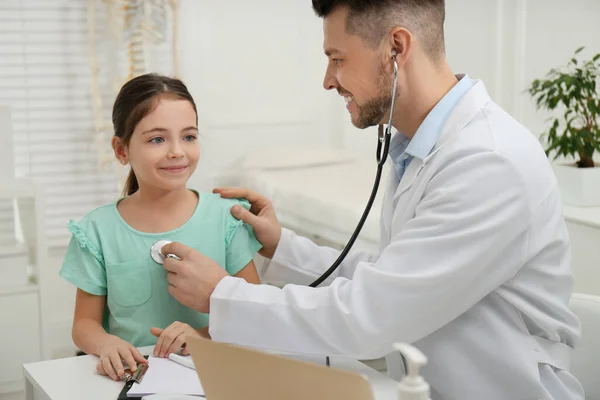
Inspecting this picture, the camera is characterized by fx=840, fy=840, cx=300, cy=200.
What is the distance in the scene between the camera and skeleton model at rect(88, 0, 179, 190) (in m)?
3.04

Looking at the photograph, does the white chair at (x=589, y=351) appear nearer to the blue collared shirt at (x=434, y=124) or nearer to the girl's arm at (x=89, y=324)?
the blue collared shirt at (x=434, y=124)

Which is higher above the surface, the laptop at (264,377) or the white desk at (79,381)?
the laptop at (264,377)

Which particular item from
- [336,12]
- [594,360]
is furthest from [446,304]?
[336,12]

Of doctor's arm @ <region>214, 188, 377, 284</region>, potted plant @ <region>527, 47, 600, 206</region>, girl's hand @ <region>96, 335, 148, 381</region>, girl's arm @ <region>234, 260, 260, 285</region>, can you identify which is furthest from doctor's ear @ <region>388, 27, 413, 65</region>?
potted plant @ <region>527, 47, 600, 206</region>

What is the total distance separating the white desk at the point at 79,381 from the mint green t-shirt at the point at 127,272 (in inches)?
6.9

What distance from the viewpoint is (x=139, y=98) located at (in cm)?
163

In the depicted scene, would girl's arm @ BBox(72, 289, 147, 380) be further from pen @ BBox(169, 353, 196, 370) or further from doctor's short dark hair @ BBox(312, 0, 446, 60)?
doctor's short dark hair @ BBox(312, 0, 446, 60)

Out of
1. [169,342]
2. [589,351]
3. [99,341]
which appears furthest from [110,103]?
[589,351]

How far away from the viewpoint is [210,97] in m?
3.21

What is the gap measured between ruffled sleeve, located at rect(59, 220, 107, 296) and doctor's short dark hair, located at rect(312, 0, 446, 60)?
62cm

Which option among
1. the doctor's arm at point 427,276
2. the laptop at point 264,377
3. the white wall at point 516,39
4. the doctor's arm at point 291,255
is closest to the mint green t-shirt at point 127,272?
the doctor's arm at point 291,255

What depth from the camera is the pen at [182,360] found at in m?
1.31

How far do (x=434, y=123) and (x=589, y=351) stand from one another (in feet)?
1.59

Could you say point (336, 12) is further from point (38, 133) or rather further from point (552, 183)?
point (38, 133)
